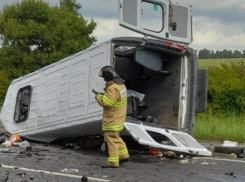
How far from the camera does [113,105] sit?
23.4 ft

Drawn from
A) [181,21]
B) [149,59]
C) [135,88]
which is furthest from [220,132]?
[181,21]

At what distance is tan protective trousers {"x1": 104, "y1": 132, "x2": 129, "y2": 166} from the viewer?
706 cm

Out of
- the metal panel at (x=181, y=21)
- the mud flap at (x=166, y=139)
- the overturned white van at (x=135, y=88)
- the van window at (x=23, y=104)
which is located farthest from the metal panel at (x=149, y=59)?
the van window at (x=23, y=104)

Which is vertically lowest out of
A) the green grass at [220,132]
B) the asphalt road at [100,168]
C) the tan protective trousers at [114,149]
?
the asphalt road at [100,168]

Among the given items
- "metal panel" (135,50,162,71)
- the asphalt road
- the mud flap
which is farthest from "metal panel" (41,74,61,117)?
the mud flap

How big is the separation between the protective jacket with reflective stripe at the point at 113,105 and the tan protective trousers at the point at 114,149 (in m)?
0.11

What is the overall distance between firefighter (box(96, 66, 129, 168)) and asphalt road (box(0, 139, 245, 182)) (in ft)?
0.60

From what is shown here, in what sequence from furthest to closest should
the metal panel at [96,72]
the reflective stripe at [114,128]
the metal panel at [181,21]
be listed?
the metal panel at [181,21], the metal panel at [96,72], the reflective stripe at [114,128]

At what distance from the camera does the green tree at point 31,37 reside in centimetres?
3262

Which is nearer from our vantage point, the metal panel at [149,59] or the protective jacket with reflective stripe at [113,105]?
the protective jacket with reflective stripe at [113,105]

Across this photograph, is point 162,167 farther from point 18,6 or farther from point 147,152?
point 18,6

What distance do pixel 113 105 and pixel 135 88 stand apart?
9.28 feet

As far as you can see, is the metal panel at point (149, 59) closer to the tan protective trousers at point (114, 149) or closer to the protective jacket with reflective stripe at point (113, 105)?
the protective jacket with reflective stripe at point (113, 105)

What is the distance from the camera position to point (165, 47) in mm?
8250
